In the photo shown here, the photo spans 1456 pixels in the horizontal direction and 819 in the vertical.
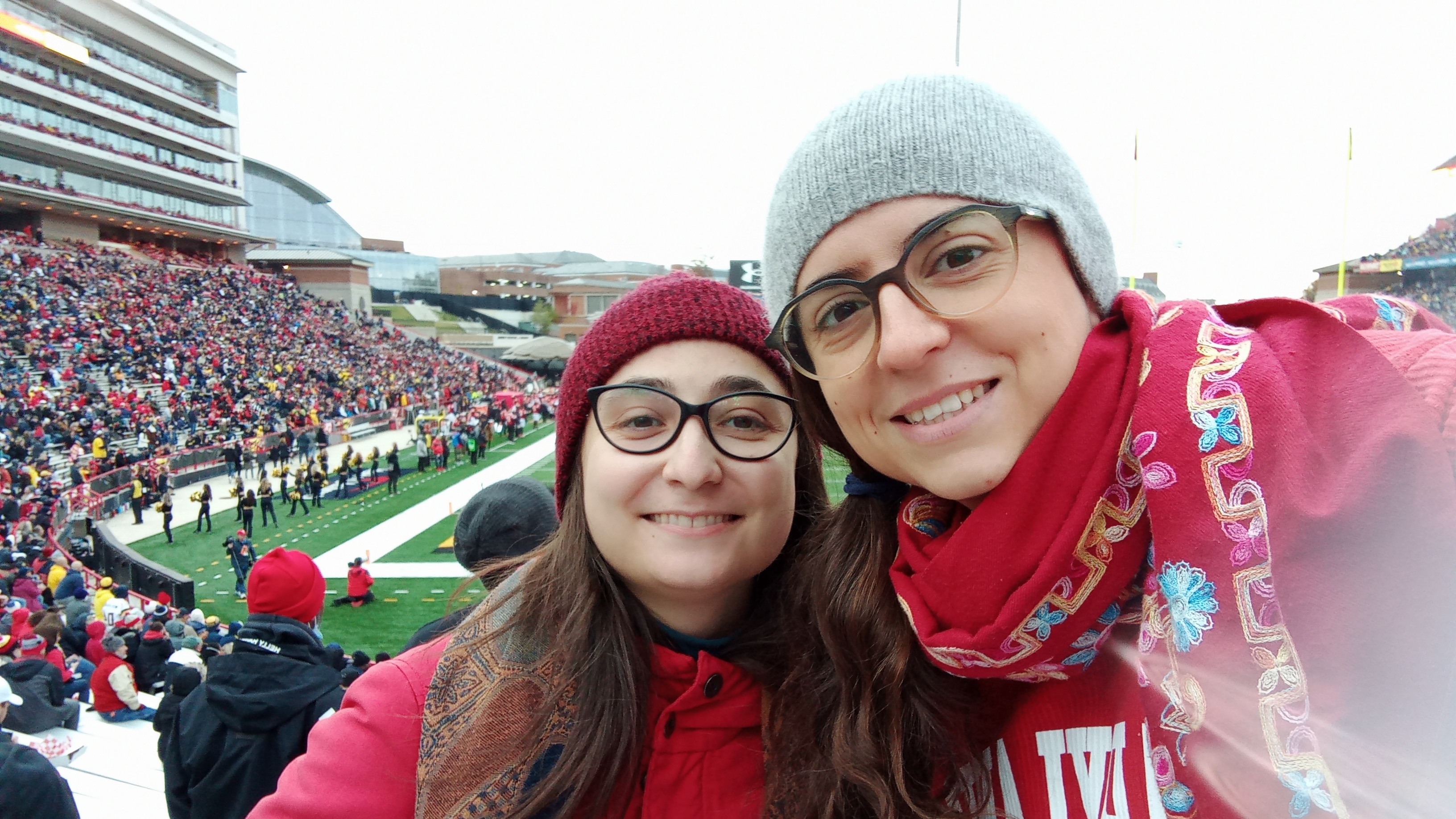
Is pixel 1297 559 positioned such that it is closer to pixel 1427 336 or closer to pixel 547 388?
pixel 1427 336

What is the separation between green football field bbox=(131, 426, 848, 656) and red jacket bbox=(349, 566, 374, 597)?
0.22 meters

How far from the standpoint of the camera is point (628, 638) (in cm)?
157

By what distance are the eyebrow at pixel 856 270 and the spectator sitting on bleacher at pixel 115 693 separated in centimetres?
771

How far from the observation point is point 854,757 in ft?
4.23

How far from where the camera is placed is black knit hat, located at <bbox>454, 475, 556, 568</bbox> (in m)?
3.41

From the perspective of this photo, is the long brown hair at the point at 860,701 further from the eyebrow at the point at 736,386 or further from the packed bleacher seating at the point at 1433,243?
the packed bleacher seating at the point at 1433,243

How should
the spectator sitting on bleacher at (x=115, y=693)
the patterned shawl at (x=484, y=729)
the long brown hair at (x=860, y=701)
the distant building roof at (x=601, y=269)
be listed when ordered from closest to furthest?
the long brown hair at (x=860, y=701) → the patterned shawl at (x=484, y=729) → the spectator sitting on bleacher at (x=115, y=693) → the distant building roof at (x=601, y=269)

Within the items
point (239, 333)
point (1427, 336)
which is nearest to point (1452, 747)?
point (1427, 336)

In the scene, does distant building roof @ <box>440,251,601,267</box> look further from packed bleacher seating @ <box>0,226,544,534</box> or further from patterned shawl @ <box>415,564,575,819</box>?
patterned shawl @ <box>415,564,575,819</box>

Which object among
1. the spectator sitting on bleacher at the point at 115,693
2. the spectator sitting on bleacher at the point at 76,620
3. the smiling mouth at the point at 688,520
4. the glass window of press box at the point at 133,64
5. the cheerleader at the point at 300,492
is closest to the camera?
the smiling mouth at the point at 688,520

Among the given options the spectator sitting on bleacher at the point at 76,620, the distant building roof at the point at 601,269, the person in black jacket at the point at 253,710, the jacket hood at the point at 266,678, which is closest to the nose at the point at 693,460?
the person in black jacket at the point at 253,710

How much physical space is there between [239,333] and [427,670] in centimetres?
3643

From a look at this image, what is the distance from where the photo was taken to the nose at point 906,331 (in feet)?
3.55

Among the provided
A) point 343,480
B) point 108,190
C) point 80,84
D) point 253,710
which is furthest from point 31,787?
point 80,84
